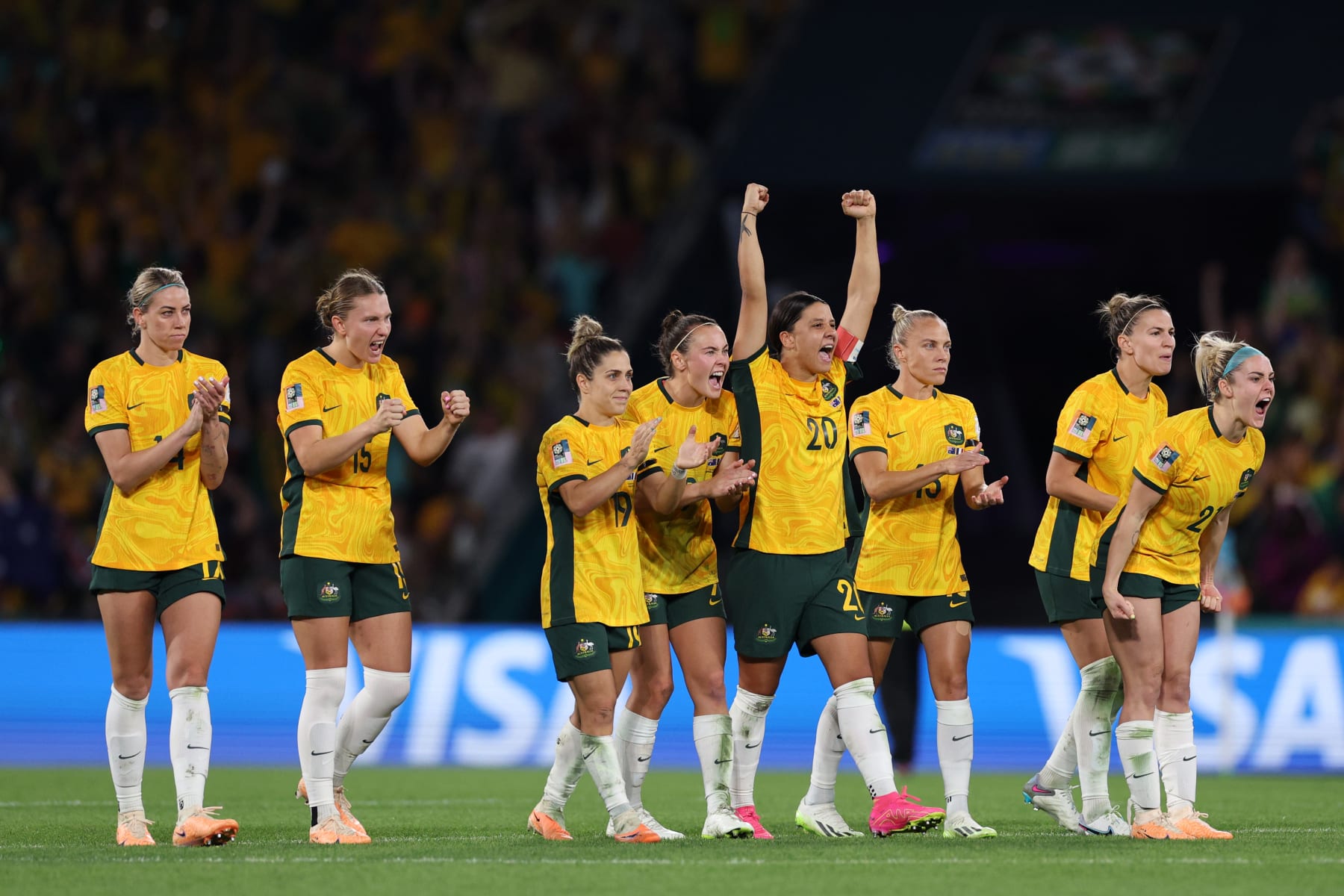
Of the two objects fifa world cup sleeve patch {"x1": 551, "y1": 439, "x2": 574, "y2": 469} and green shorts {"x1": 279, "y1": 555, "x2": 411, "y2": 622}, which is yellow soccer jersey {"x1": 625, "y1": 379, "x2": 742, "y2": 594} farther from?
green shorts {"x1": 279, "y1": 555, "x2": 411, "y2": 622}

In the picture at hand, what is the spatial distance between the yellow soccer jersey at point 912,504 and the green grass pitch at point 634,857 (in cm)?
115

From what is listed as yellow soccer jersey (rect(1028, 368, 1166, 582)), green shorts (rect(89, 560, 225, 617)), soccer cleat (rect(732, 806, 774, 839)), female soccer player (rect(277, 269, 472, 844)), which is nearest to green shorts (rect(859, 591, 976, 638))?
yellow soccer jersey (rect(1028, 368, 1166, 582))

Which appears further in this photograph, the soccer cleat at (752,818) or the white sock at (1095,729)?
the white sock at (1095,729)

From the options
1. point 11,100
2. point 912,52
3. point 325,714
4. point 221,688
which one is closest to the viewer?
point 325,714

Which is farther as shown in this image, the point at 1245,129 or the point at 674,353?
the point at 1245,129

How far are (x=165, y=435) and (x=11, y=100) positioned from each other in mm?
11714

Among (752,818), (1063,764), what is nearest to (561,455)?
(752,818)

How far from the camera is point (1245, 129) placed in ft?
49.4

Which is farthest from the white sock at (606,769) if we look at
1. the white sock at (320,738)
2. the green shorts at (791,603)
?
the white sock at (320,738)

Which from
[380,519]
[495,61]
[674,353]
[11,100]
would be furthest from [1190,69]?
[11,100]

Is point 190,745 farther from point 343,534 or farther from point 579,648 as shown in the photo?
point 579,648

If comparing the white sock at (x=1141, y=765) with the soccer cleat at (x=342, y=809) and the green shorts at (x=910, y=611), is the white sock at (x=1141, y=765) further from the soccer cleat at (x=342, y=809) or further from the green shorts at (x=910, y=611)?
the soccer cleat at (x=342, y=809)

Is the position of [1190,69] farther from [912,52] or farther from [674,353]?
[674,353]

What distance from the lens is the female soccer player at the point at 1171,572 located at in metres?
7.41
